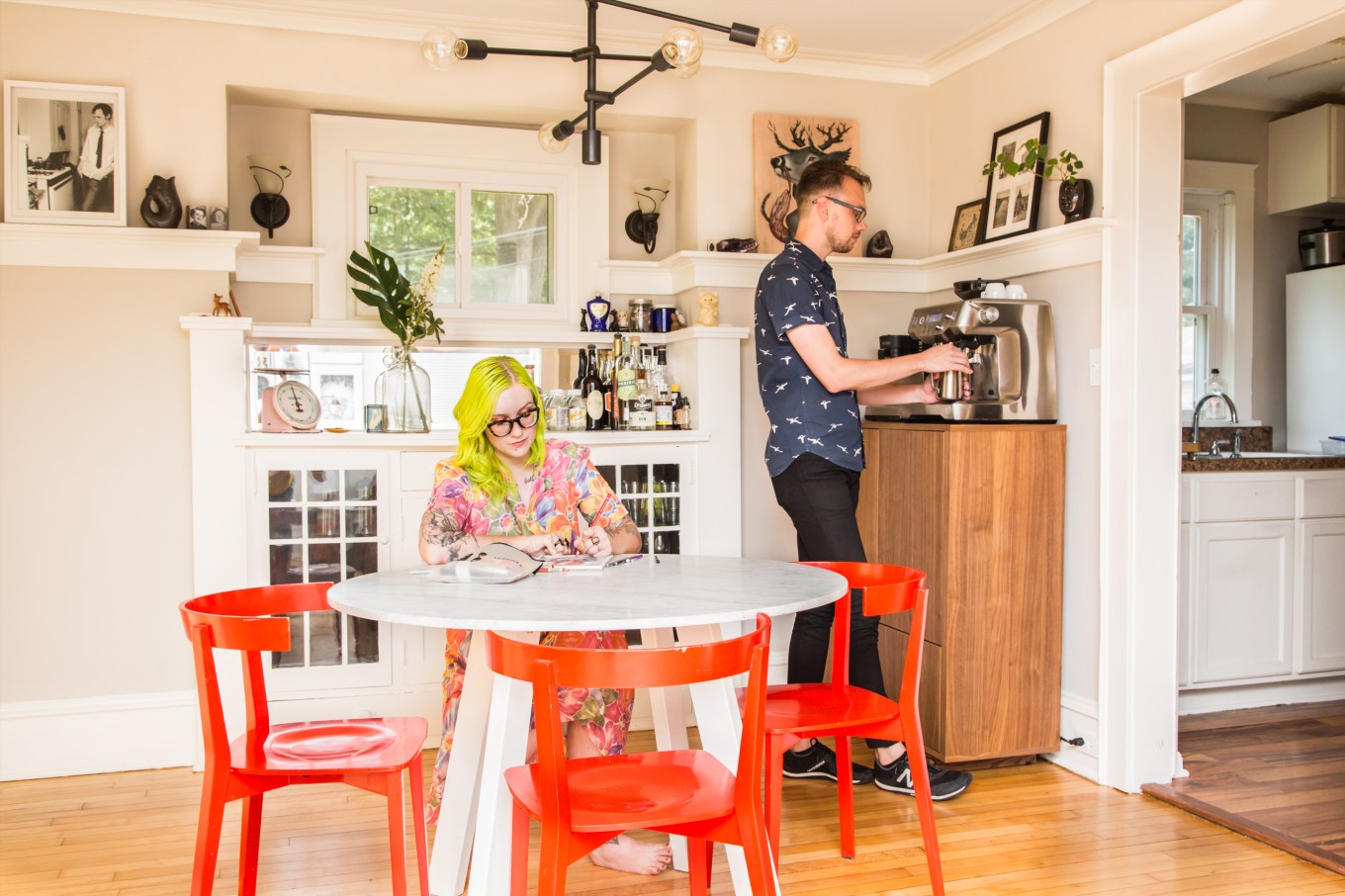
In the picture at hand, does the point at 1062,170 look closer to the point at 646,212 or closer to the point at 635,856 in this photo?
the point at 646,212

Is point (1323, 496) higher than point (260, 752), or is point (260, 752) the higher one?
point (1323, 496)

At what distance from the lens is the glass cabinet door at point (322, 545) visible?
11.5 ft

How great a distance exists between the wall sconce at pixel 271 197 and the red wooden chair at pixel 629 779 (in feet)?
8.79

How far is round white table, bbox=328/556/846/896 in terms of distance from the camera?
1.95 metres

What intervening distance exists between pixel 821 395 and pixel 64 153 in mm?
2542

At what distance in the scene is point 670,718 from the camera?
2.57 meters

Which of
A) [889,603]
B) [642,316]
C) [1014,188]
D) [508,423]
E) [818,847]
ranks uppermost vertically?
[1014,188]

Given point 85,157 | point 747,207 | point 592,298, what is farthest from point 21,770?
point 747,207

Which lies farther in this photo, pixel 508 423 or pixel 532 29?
pixel 532 29

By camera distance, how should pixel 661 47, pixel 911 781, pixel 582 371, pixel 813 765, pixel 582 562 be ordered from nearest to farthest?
1. pixel 582 562
2. pixel 661 47
3. pixel 911 781
4. pixel 813 765
5. pixel 582 371

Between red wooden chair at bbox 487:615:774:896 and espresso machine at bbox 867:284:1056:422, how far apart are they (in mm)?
1794

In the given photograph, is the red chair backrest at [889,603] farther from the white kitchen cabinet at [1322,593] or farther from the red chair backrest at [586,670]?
the white kitchen cabinet at [1322,593]

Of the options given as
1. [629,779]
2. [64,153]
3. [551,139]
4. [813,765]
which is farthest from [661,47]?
[813,765]

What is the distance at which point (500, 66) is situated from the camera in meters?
3.84
